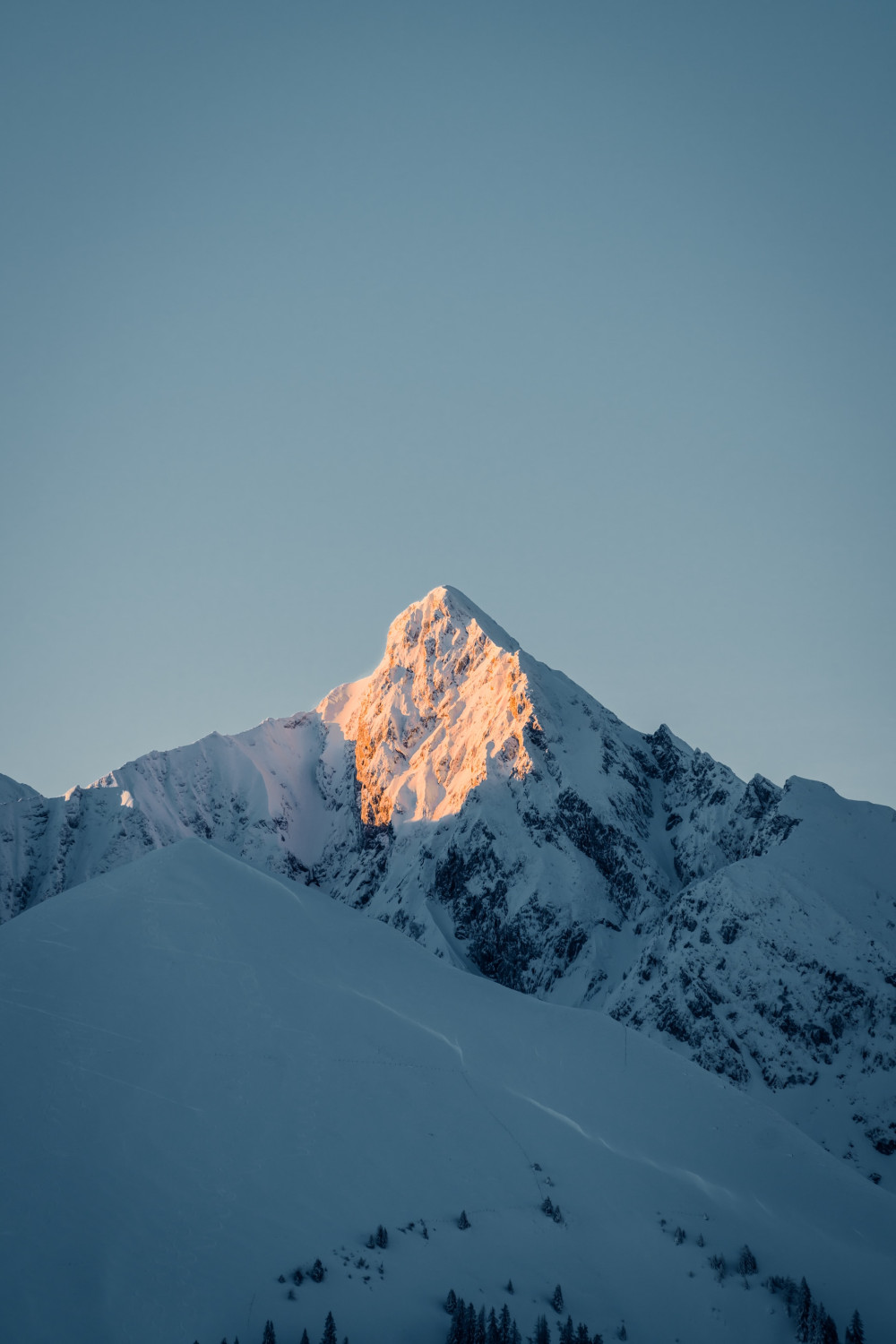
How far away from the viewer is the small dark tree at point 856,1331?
49.9 m

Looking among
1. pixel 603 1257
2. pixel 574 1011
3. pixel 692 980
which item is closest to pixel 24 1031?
pixel 603 1257

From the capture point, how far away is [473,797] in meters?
168

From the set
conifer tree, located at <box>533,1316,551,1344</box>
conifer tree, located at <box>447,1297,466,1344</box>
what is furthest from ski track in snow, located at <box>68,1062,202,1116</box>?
conifer tree, located at <box>533,1316,551,1344</box>

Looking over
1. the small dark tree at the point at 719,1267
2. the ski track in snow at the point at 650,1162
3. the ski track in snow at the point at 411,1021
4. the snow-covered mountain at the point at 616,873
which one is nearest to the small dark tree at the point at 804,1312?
the small dark tree at the point at 719,1267

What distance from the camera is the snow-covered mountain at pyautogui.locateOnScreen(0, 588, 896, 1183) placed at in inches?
4715

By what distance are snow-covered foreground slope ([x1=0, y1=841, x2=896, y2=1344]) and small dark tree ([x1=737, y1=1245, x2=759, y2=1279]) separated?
536mm

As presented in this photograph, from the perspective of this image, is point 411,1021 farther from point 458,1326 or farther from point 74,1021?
point 458,1326

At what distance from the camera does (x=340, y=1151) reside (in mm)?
55219

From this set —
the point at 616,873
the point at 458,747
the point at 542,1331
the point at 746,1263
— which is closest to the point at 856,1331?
the point at 746,1263

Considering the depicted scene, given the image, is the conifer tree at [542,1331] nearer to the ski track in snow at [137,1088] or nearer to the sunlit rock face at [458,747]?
the ski track in snow at [137,1088]

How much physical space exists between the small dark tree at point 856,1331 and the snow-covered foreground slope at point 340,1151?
0.67 meters

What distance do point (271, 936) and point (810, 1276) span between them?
121 ft

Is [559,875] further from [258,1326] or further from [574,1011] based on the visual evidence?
[258,1326]

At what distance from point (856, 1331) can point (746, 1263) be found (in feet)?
18.6
